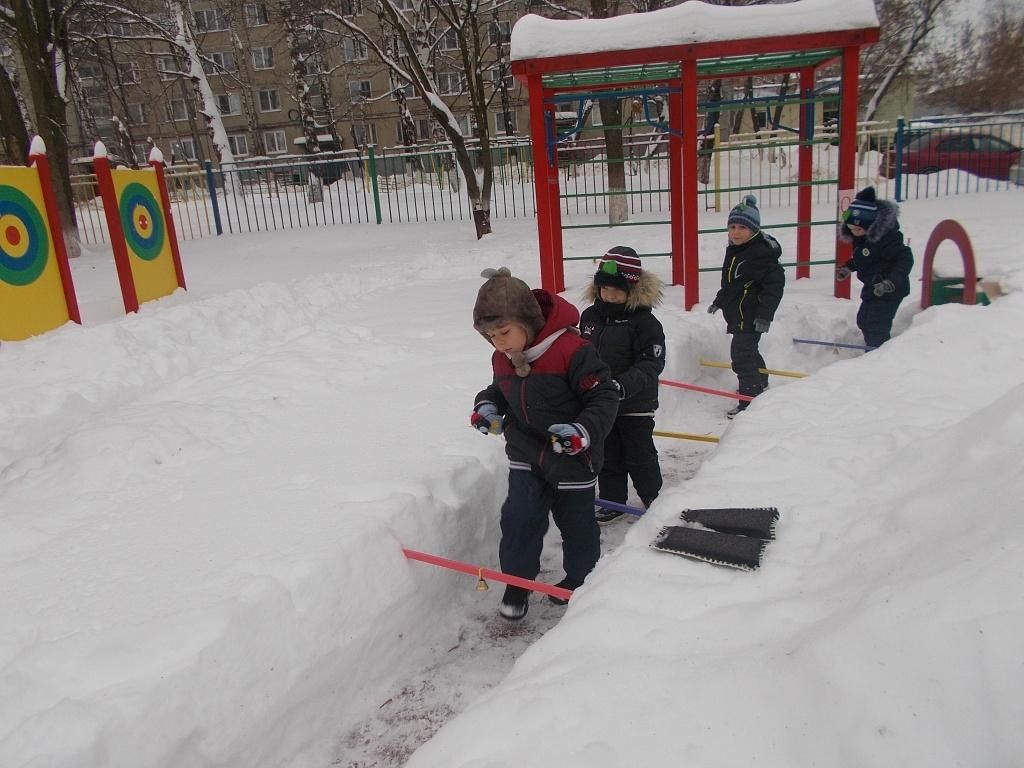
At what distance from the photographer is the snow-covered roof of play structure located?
20.5ft

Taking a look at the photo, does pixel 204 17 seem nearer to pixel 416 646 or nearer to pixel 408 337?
pixel 408 337

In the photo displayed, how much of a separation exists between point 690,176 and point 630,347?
11.3 feet

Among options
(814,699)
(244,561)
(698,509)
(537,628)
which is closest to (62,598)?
(244,561)

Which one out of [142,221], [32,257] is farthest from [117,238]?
[32,257]

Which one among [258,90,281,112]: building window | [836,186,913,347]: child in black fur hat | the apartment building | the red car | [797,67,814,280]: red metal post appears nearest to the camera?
[836,186,913,347]: child in black fur hat

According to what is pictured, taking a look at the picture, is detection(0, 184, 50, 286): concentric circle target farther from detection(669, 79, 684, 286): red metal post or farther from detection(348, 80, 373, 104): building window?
detection(348, 80, 373, 104): building window

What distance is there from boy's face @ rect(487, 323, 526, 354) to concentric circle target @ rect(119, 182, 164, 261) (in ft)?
18.8

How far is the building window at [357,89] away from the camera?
3772 centimetres

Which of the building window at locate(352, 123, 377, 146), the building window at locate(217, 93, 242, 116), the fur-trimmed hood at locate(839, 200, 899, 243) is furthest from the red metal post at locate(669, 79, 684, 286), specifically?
the building window at locate(217, 93, 242, 116)

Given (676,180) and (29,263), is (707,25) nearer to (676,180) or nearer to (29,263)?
(676,180)

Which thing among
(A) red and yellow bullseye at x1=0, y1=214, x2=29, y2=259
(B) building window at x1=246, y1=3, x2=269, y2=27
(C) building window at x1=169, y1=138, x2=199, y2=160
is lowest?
(A) red and yellow bullseye at x1=0, y1=214, x2=29, y2=259

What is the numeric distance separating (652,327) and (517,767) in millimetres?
2542

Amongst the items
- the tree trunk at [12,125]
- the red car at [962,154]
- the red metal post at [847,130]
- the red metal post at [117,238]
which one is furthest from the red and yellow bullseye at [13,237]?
the red car at [962,154]

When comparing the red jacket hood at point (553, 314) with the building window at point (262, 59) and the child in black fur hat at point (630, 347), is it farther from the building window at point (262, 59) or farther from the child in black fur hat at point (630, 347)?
the building window at point (262, 59)
